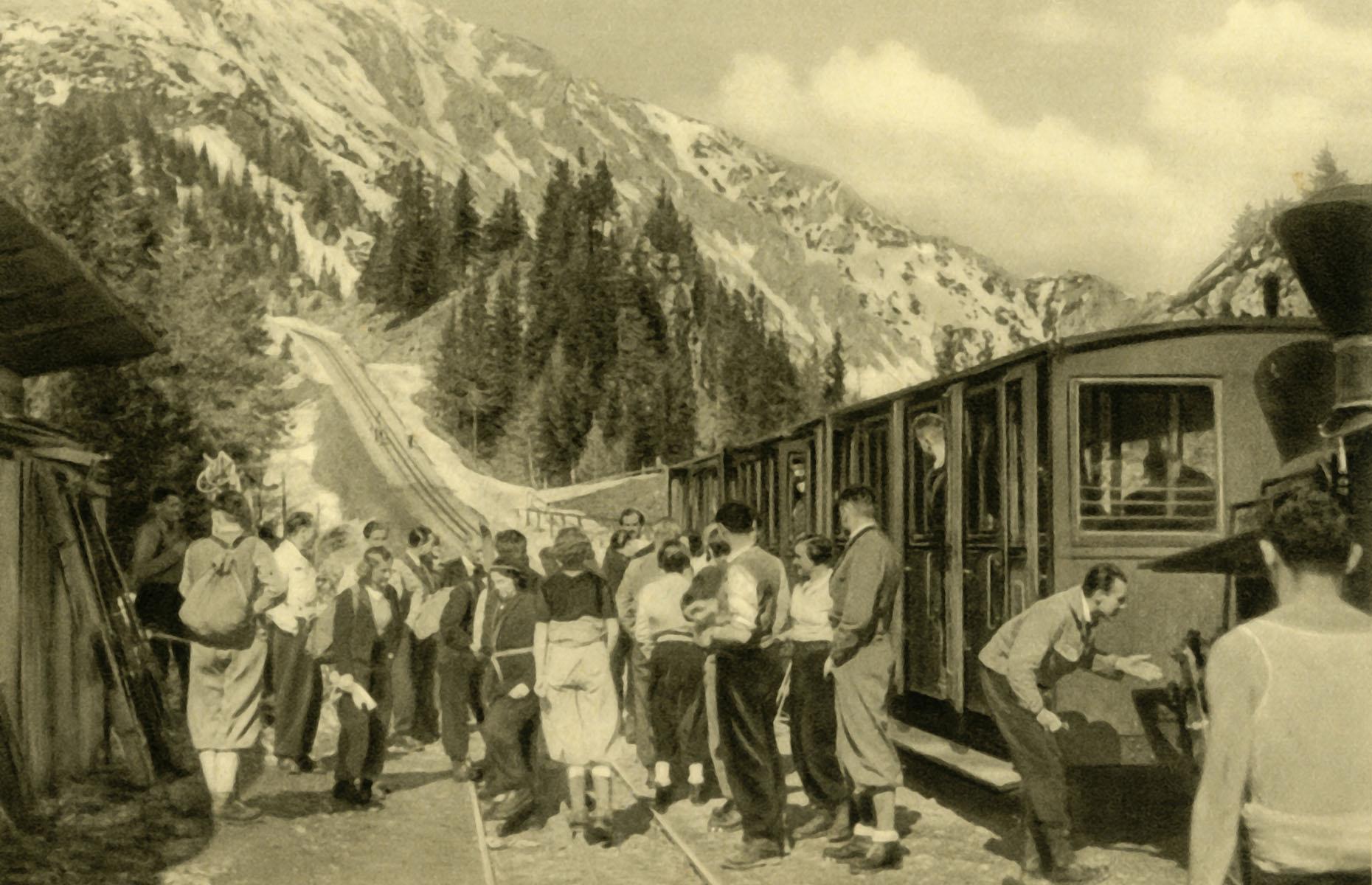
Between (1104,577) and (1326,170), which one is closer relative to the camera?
(1104,577)

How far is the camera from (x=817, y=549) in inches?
360

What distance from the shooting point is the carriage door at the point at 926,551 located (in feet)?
34.7

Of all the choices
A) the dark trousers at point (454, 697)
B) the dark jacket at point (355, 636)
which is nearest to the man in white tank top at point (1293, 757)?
the dark jacket at point (355, 636)

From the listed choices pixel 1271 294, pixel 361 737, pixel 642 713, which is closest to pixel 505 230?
pixel 642 713

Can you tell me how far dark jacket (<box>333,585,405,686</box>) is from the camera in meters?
10.5

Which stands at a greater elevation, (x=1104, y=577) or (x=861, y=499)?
(x=861, y=499)

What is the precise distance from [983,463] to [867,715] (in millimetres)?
2168

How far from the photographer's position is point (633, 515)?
13.0 m

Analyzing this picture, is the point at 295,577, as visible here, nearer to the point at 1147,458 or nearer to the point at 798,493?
the point at 1147,458

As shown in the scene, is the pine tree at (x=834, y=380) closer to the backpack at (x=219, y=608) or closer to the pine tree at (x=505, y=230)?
the pine tree at (x=505, y=230)

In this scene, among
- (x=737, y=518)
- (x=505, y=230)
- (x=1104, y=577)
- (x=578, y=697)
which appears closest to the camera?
(x=1104, y=577)

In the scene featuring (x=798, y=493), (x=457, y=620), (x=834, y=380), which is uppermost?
(x=834, y=380)

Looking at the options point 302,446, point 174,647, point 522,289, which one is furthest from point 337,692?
point 522,289

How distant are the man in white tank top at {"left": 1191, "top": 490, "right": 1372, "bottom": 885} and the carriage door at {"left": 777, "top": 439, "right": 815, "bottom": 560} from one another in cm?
1128
